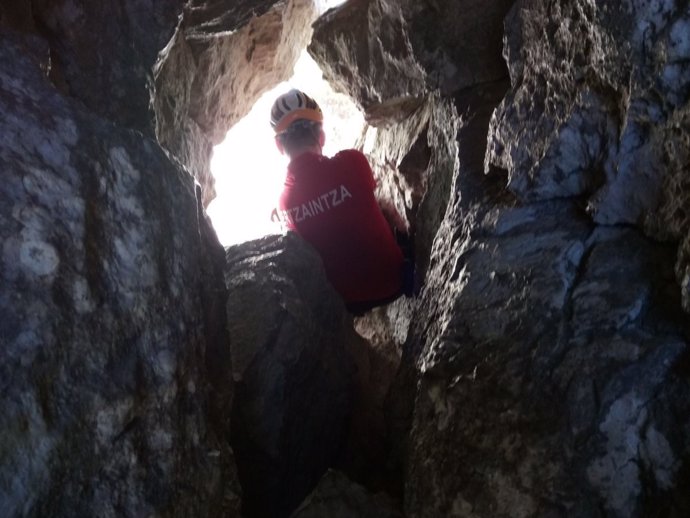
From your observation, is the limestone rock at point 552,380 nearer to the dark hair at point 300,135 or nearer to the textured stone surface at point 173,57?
the textured stone surface at point 173,57

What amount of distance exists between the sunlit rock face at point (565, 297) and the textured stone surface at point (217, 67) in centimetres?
232

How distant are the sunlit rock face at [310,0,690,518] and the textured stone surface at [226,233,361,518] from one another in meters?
0.56

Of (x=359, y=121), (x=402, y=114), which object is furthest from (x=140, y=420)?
(x=359, y=121)

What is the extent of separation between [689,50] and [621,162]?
1.60 feet

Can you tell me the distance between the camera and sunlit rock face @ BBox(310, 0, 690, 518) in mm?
2166

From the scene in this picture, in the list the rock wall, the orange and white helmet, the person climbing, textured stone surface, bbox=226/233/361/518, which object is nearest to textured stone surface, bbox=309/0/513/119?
the rock wall

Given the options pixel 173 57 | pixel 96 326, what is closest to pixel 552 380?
pixel 96 326

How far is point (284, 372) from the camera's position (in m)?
3.47

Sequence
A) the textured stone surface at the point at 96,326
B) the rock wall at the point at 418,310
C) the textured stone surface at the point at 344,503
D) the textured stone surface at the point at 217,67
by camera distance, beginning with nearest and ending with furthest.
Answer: the textured stone surface at the point at 96,326, the rock wall at the point at 418,310, the textured stone surface at the point at 344,503, the textured stone surface at the point at 217,67

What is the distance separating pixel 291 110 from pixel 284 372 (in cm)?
259

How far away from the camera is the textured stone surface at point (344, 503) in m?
2.85

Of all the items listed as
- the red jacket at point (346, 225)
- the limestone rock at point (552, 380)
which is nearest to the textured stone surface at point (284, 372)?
the red jacket at point (346, 225)

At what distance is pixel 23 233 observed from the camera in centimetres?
207

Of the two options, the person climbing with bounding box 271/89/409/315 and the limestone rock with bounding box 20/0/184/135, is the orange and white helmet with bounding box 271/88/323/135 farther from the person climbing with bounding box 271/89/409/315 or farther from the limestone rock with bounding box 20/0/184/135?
the limestone rock with bounding box 20/0/184/135
